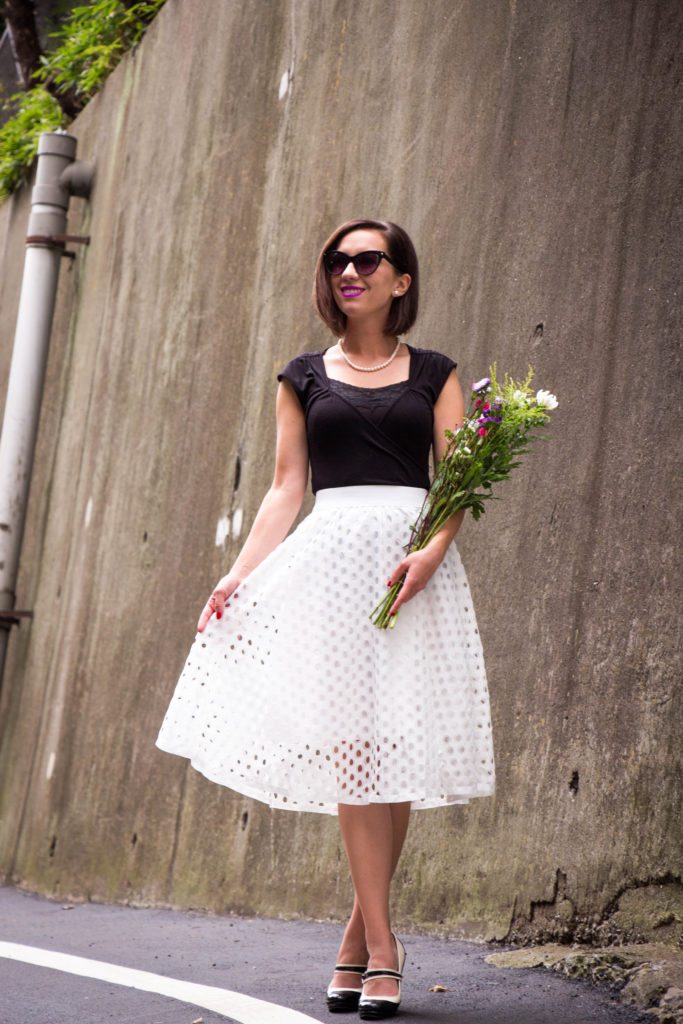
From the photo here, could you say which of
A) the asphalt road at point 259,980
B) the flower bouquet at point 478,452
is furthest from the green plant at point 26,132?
the flower bouquet at point 478,452

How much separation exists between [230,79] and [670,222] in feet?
13.0

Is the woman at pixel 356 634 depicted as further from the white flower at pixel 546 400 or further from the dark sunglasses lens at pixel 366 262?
the white flower at pixel 546 400

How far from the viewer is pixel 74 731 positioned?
812cm

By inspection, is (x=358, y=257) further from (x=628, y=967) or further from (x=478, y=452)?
(x=628, y=967)

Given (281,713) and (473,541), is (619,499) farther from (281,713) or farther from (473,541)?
(281,713)

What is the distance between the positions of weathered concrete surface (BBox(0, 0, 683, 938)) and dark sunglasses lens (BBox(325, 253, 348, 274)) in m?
0.96

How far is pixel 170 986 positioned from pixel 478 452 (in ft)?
5.85

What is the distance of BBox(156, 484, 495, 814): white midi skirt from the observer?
3.55 meters

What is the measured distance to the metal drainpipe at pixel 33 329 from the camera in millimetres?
9602

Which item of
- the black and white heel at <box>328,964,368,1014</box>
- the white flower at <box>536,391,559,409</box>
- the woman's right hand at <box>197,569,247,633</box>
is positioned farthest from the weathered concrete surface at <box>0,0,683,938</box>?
the woman's right hand at <box>197,569,247,633</box>

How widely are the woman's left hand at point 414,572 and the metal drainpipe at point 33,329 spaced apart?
6429 millimetres

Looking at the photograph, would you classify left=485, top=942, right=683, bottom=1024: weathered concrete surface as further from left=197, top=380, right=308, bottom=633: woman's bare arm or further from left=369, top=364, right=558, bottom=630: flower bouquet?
left=197, top=380, right=308, bottom=633: woman's bare arm

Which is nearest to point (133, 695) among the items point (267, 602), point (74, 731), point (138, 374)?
point (74, 731)

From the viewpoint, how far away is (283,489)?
13.0 feet
